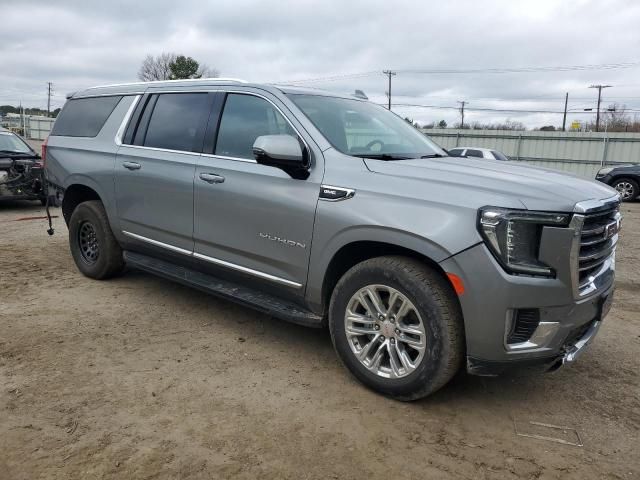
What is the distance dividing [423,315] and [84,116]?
14.0ft

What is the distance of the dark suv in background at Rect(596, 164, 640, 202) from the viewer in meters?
16.3

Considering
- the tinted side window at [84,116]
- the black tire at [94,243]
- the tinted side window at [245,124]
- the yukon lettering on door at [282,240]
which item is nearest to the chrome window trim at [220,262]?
the yukon lettering on door at [282,240]

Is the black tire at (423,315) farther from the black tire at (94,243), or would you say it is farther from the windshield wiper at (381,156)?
the black tire at (94,243)

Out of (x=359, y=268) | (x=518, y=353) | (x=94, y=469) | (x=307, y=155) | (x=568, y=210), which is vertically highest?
(x=307, y=155)

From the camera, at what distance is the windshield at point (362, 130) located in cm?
370

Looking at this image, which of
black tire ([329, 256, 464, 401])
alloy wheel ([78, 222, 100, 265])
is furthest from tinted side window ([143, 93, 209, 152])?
black tire ([329, 256, 464, 401])

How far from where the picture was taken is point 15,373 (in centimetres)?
346

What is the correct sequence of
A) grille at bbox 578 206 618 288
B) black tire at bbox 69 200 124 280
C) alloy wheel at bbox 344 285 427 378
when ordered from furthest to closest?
black tire at bbox 69 200 124 280 < alloy wheel at bbox 344 285 427 378 < grille at bbox 578 206 618 288

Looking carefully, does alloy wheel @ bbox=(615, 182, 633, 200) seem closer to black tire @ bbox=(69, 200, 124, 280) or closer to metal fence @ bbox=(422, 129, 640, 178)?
metal fence @ bbox=(422, 129, 640, 178)

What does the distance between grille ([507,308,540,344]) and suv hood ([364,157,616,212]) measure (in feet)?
1.78

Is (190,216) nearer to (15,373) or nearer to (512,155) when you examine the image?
(15,373)

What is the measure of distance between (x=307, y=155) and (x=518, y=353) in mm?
1743

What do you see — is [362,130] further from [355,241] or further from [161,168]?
[161,168]

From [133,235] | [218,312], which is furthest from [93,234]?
[218,312]
